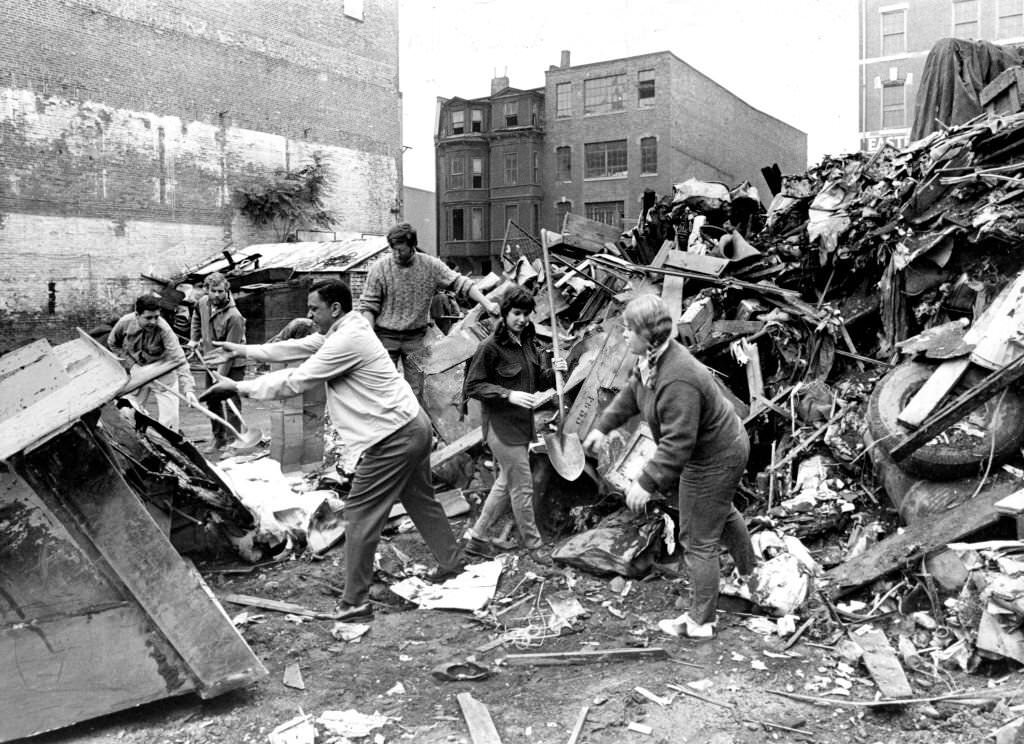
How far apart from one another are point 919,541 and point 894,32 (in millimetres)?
28763

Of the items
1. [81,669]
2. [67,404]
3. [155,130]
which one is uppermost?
[155,130]

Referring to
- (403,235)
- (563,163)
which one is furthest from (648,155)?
(403,235)

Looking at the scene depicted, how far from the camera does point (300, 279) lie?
2003 centimetres

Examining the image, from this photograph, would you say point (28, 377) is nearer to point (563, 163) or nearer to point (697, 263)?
point (697, 263)

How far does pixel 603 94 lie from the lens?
1517 inches

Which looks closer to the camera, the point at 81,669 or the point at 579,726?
the point at 81,669

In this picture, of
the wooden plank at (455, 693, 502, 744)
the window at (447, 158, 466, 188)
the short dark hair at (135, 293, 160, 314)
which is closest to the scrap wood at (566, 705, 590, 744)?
the wooden plank at (455, 693, 502, 744)

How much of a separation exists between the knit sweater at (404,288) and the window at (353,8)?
75.2 ft

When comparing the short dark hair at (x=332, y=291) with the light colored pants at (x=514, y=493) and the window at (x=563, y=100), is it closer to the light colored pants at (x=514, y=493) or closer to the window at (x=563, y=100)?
the light colored pants at (x=514, y=493)

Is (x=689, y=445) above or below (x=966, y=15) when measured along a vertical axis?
below

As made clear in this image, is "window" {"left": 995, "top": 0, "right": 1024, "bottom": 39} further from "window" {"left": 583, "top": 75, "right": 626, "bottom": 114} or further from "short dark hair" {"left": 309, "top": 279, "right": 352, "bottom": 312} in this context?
"short dark hair" {"left": 309, "top": 279, "right": 352, "bottom": 312}

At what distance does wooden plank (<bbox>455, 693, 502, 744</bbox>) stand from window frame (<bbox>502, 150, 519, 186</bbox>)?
126 ft

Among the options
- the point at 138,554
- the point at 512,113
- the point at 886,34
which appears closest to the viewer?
the point at 138,554

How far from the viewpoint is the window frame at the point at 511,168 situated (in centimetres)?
4088
